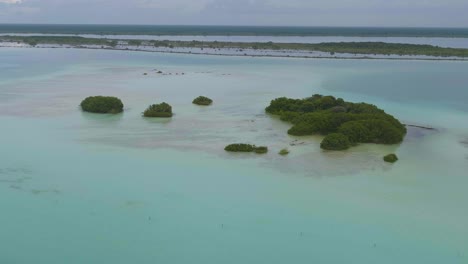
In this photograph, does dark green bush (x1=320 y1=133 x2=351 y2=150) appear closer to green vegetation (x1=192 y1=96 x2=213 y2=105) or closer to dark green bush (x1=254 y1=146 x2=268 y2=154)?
dark green bush (x1=254 y1=146 x2=268 y2=154)

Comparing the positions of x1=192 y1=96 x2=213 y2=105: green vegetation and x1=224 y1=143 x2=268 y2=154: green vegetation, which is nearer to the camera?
x1=224 y1=143 x2=268 y2=154: green vegetation

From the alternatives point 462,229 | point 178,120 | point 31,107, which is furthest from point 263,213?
point 31,107

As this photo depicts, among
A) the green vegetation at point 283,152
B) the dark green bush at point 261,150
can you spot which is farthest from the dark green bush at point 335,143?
the dark green bush at point 261,150

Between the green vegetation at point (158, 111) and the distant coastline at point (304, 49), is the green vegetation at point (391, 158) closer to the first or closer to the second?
the green vegetation at point (158, 111)

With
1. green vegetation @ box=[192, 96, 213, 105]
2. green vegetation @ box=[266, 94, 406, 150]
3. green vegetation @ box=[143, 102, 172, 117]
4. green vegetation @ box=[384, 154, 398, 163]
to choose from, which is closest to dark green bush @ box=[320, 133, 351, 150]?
green vegetation @ box=[266, 94, 406, 150]

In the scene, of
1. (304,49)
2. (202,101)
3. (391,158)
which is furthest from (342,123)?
(304,49)
